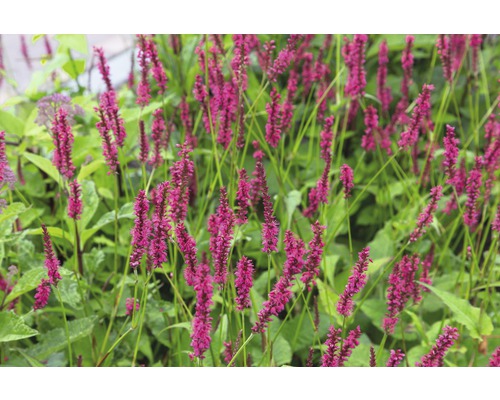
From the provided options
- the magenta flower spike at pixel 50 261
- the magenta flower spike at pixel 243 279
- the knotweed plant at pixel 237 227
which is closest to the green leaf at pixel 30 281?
the knotweed plant at pixel 237 227

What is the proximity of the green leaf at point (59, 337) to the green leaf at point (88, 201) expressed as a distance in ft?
0.57

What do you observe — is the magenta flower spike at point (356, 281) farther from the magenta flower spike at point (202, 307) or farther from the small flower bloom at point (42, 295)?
the small flower bloom at point (42, 295)

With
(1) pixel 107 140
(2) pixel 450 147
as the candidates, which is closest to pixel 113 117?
(1) pixel 107 140

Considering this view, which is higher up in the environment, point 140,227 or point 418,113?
point 418,113

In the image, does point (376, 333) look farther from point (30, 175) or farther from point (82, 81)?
point (82, 81)

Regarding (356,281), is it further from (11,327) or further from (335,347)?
(11,327)

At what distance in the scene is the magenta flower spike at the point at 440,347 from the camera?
0.90 m

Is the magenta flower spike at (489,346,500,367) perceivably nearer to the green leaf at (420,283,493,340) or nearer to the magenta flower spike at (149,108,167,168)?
the green leaf at (420,283,493,340)

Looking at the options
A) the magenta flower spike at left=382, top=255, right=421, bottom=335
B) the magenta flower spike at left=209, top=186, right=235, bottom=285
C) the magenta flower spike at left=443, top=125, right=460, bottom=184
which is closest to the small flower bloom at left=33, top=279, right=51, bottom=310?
the magenta flower spike at left=209, top=186, right=235, bottom=285

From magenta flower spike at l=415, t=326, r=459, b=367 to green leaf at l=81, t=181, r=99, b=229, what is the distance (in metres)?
0.61

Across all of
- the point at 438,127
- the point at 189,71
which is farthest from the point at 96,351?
the point at 438,127

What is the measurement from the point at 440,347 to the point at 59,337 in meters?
0.62

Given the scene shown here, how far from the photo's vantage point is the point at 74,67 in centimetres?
144
